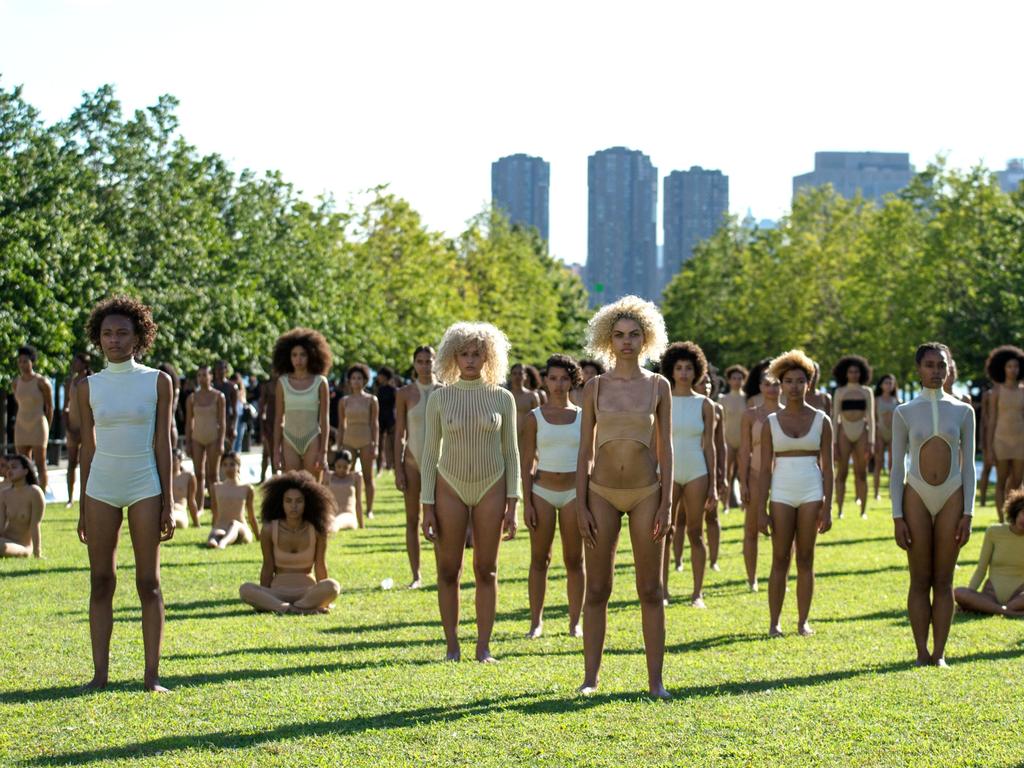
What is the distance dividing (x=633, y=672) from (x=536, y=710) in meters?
1.58

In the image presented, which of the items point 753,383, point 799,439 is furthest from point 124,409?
point 753,383

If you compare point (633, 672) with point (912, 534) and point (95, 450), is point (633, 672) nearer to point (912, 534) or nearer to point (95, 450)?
point (912, 534)

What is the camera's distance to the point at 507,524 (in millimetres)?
10352

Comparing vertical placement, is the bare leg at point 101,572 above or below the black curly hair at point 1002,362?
below

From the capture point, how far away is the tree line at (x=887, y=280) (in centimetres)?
5003

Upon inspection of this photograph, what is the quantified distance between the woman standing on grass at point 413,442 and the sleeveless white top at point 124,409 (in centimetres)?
514

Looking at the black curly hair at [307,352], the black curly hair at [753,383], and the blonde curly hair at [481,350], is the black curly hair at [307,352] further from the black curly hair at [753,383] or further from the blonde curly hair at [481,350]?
the black curly hair at [753,383]

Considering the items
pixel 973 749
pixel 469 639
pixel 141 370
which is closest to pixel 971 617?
pixel 469 639

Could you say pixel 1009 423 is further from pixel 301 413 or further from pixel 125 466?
pixel 125 466

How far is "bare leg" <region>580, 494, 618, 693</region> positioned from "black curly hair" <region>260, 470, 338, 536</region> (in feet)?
15.6

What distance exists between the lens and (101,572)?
920 cm

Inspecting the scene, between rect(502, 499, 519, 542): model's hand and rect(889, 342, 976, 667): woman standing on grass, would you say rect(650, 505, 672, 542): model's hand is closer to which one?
rect(502, 499, 519, 542): model's hand

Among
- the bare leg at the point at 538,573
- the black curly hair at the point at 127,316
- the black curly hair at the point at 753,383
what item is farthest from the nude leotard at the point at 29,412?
the black curly hair at the point at 127,316

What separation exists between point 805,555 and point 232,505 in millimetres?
9540
